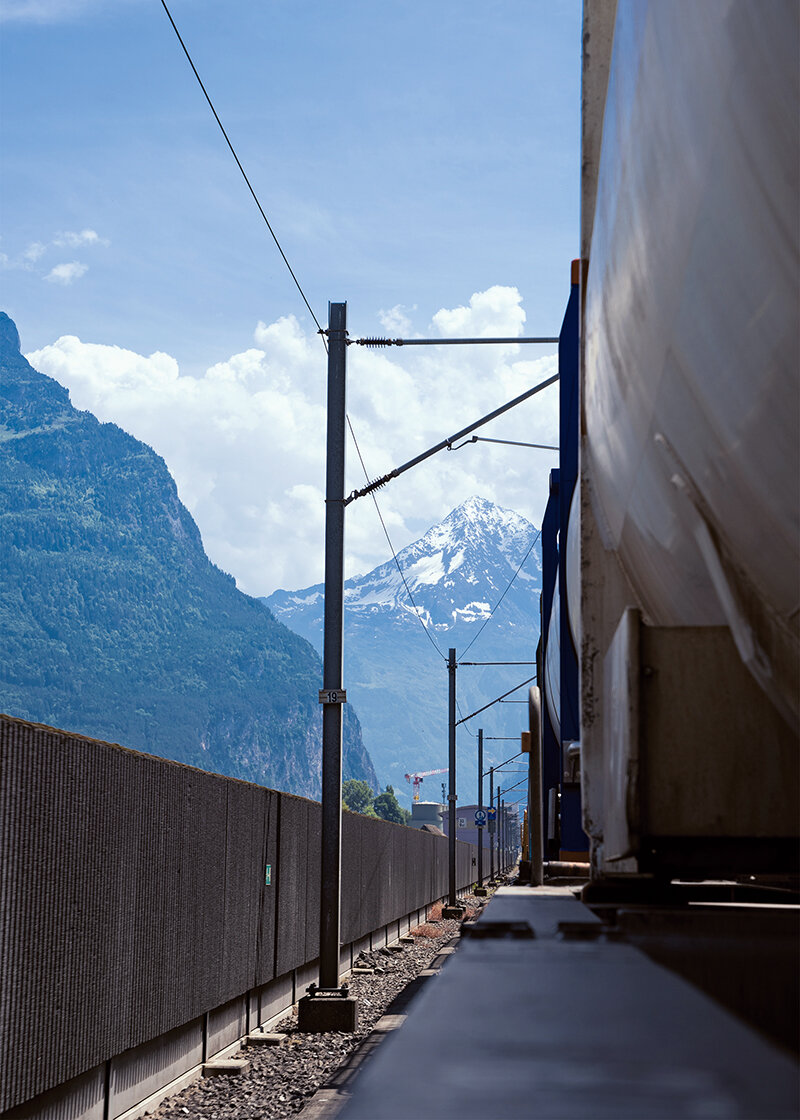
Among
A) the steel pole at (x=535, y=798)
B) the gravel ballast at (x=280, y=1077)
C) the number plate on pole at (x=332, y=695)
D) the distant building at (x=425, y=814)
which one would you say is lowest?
the gravel ballast at (x=280, y=1077)

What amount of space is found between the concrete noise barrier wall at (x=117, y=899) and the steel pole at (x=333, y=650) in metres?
0.61

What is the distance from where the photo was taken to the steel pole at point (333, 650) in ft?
43.7

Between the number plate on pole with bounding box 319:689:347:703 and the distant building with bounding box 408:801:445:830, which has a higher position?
the number plate on pole with bounding box 319:689:347:703

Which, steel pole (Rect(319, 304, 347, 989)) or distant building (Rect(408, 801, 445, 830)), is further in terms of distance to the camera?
distant building (Rect(408, 801, 445, 830))

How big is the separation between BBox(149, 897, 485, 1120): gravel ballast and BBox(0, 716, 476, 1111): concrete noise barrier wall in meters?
0.54

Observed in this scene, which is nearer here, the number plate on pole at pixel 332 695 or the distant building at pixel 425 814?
the number plate on pole at pixel 332 695

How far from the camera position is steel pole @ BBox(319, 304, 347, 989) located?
13309 millimetres

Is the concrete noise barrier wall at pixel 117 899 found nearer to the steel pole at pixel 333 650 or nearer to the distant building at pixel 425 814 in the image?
the steel pole at pixel 333 650

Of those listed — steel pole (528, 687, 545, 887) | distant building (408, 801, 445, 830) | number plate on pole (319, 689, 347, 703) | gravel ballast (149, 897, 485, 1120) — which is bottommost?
gravel ballast (149, 897, 485, 1120)

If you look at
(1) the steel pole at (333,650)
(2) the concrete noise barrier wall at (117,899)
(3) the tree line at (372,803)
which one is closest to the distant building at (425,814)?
(3) the tree line at (372,803)

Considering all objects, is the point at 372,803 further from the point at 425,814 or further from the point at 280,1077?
the point at 280,1077

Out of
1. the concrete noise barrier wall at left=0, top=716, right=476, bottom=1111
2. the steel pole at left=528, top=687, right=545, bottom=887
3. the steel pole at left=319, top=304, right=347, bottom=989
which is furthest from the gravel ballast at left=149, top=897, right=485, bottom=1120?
the steel pole at left=528, top=687, right=545, bottom=887

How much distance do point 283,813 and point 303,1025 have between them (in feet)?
7.79

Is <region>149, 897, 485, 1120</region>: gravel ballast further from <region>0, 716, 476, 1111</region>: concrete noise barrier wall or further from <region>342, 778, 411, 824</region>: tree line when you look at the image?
<region>342, 778, 411, 824</region>: tree line
